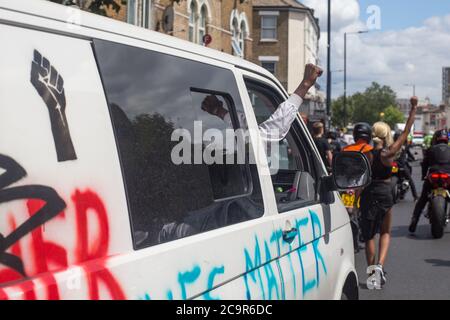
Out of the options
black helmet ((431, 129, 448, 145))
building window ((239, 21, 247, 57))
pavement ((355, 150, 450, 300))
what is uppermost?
building window ((239, 21, 247, 57))

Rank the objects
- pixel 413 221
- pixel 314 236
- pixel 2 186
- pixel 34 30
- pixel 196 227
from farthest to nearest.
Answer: pixel 413 221
pixel 314 236
pixel 196 227
pixel 34 30
pixel 2 186

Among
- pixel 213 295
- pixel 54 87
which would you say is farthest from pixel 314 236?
pixel 54 87

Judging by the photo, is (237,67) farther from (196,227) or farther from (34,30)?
(34,30)

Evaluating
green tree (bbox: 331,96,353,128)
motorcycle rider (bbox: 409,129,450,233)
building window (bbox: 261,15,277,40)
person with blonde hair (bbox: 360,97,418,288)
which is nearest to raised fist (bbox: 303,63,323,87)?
person with blonde hair (bbox: 360,97,418,288)

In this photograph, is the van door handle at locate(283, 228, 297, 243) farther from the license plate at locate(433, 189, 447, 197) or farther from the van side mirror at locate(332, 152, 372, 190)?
the license plate at locate(433, 189, 447, 197)

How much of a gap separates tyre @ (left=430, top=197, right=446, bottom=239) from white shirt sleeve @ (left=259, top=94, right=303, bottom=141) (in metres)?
7.17

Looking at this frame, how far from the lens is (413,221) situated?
33.6 feet

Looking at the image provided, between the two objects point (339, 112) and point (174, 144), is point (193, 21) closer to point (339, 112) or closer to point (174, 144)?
point (174, 144)

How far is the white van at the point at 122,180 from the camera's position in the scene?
1.61 m

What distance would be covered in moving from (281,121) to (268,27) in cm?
4422

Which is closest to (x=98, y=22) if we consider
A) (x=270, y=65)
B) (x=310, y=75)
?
(x=310, y=75)

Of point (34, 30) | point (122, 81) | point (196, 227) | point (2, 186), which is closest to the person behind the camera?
point (2, 186)

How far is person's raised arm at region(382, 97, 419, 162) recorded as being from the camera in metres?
6.24
